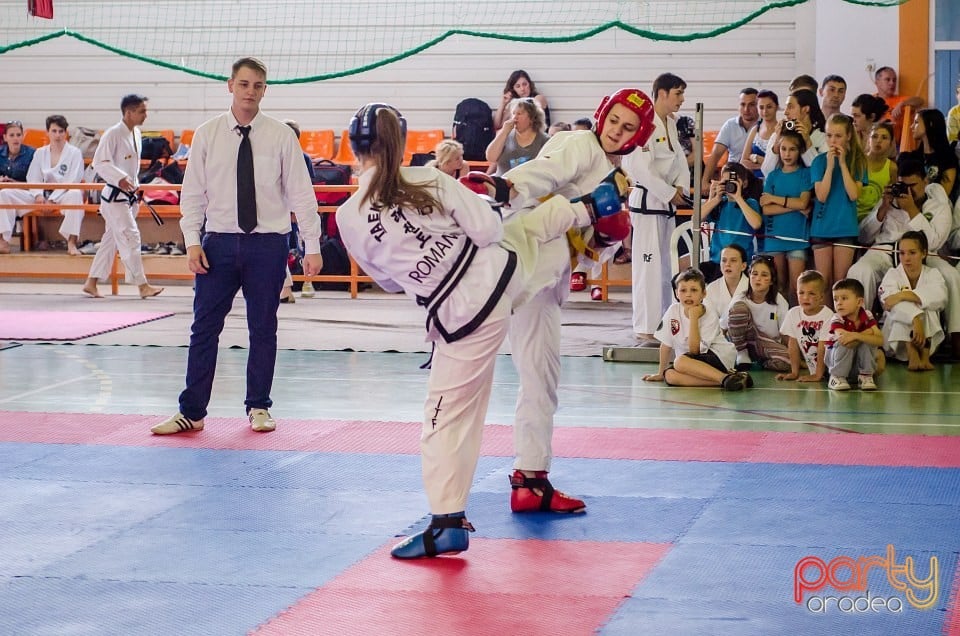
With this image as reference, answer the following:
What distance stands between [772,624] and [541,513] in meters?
1.43

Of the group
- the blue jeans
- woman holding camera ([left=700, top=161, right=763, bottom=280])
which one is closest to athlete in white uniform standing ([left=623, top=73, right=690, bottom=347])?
woman holding camera ([left=700, top=161, right=763, bottom=280])

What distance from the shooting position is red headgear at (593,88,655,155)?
4750mm

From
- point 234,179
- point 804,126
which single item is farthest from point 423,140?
point 234,179

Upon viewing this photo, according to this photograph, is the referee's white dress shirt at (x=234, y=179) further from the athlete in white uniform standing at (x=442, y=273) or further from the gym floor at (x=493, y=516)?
the athlete in white uniform standing at (x=442, y=273)

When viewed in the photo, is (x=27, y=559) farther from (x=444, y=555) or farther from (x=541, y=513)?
(x=541, y=513)

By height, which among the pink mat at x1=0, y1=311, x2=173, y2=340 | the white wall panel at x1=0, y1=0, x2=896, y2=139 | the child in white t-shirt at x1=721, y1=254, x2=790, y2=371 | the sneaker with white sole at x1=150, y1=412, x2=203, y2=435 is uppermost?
the white wall panel at x1=0, y1=0, x2=896, y2=139

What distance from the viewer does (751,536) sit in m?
4.41

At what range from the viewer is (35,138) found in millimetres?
16266

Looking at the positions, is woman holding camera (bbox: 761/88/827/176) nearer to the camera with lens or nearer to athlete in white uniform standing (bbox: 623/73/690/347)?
the camera with lens

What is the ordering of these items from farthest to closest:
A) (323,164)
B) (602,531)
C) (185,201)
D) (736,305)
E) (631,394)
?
(323,164) < (736,305) < (631,394) < (185,201) < (602,531)

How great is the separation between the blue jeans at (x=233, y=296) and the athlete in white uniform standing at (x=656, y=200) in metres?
3.31

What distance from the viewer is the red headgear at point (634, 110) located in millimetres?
4750

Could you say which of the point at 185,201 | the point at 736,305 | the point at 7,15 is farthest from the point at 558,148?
the point at 7,15

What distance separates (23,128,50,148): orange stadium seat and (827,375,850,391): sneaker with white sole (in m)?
12.0
